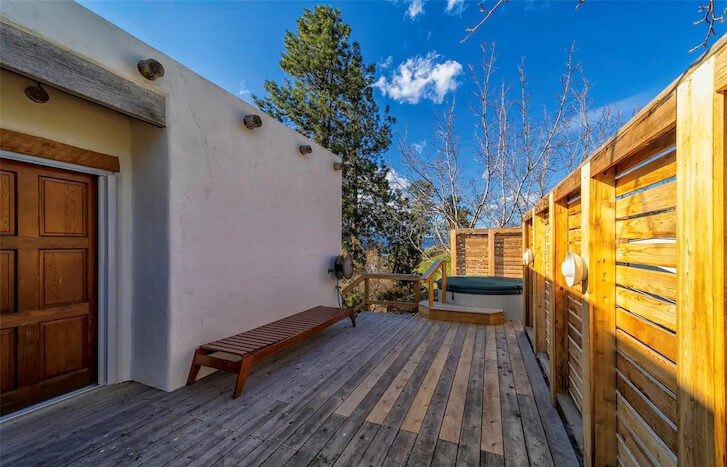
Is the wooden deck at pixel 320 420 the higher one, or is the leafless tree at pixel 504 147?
the leafless tree at pixel 504 147

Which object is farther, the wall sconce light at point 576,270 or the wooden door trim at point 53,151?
the wooden door trim at point 53,151

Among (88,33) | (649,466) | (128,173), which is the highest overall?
(88,33)

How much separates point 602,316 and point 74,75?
3772 millimetres

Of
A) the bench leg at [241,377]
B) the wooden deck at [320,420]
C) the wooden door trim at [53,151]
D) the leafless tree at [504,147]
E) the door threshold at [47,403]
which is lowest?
the wooden deck at [320,420]

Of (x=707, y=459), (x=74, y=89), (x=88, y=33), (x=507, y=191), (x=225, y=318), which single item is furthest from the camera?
(x=507, y=191)

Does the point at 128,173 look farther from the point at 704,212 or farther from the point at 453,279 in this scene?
the point at 453,279

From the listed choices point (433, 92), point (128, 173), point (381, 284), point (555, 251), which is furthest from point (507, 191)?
point (128, 173)

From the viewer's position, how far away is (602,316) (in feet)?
5.05

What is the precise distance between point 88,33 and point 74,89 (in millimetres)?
523

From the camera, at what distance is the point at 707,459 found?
31.5 inches

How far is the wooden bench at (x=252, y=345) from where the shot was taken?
98.6 inches

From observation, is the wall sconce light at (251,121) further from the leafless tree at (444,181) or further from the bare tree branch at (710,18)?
the leafless tree at (444,181)

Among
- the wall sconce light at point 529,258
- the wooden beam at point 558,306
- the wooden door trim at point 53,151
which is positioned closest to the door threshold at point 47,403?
the wooden door trim at point 53,151

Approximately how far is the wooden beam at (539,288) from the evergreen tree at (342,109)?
772 cm
